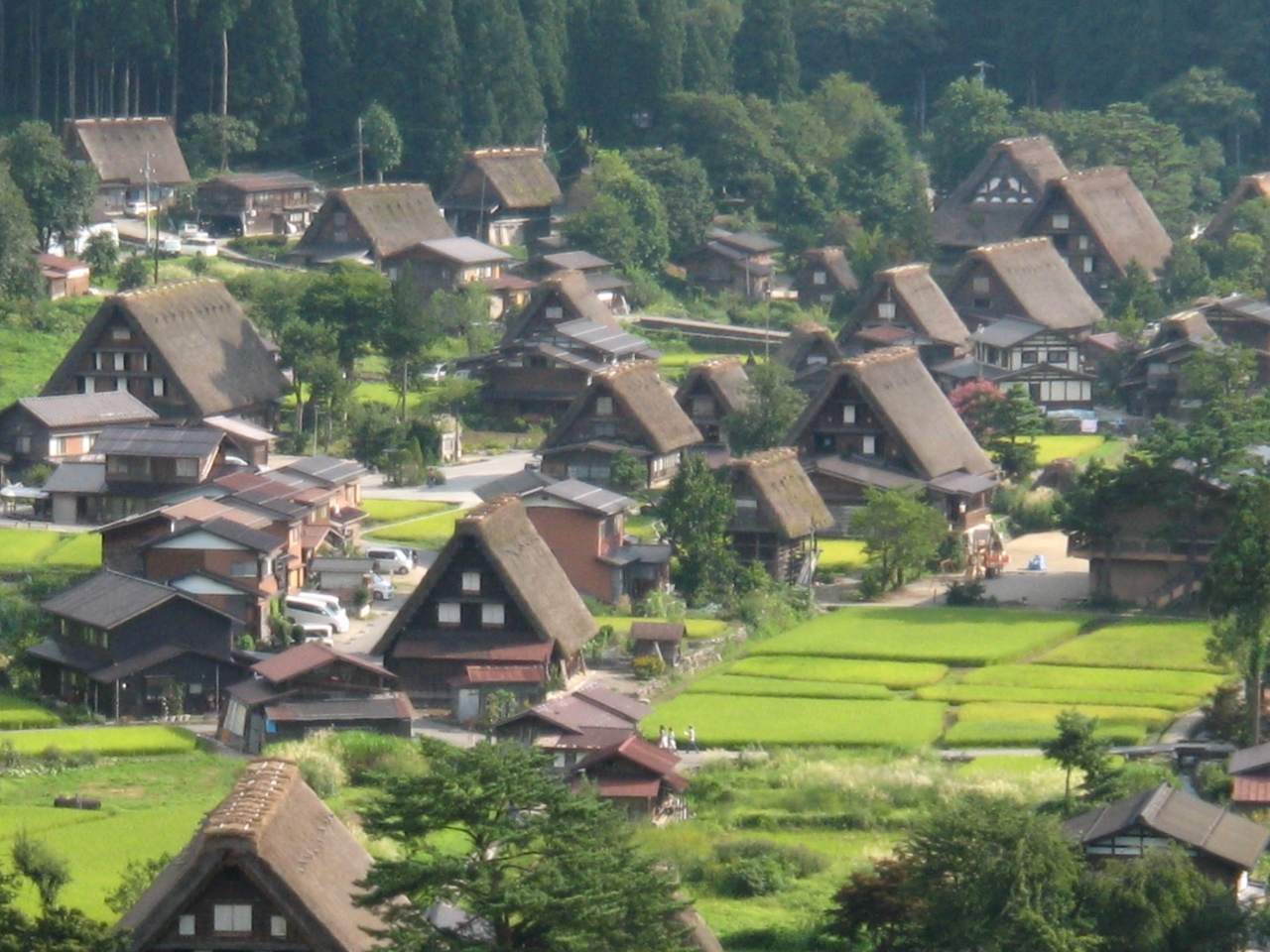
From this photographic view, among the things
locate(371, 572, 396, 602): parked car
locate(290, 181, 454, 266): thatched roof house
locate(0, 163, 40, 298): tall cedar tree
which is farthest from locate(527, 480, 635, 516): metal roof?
locate(290, 181, 454, 266): thatched roof house

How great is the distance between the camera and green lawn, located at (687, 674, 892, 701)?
38.0 metres

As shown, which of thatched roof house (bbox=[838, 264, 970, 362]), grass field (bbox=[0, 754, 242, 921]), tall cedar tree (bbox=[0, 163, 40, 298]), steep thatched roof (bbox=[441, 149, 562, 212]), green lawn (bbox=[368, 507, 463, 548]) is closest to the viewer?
grass field (bbox=[0, 754, 242, 921])

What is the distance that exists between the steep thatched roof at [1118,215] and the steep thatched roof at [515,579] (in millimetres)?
29034


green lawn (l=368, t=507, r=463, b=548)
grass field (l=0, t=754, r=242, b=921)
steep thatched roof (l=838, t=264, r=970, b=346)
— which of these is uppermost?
steep thatched roof (l=838, t=264, r=970, b=346)

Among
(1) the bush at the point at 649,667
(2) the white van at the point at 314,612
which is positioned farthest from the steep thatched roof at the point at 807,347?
(1) the bush at the point at 649,667

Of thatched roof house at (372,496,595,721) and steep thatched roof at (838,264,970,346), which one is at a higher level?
steep thatched roof at (838,264,970,346)

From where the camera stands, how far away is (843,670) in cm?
3916

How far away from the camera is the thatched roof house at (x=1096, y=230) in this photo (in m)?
65.8

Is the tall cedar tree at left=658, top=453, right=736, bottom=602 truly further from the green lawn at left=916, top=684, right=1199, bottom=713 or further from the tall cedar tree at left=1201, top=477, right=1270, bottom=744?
the tall cedar tree at left=1201, top=477, right=1270, bottom=744

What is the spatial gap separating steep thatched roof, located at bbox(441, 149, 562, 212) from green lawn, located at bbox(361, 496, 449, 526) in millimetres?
20198

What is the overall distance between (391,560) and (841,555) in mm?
7132

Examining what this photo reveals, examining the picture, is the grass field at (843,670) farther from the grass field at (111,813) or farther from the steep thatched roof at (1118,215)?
the steep thatched roof at (1118,215)

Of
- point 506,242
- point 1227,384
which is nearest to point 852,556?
point 1227,384

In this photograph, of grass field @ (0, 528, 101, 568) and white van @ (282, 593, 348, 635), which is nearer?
white van @ (282, 593, 348, 635)
